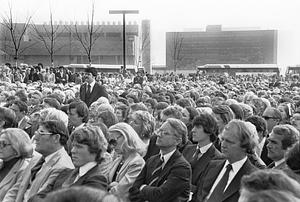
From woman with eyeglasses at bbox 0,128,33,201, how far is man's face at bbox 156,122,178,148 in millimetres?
1554

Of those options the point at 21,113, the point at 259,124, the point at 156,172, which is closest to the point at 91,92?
the point at 21,113

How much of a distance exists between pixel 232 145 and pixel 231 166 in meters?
0.22

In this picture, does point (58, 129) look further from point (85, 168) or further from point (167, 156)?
point (167, 156)

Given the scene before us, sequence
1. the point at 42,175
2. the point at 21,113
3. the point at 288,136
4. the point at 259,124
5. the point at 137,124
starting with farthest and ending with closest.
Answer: the point at 21,113 < the point at 137,124 < the point at 259,124 < the point at 42,175 < the point at 288,136

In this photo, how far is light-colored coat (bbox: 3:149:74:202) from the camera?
6.04 m

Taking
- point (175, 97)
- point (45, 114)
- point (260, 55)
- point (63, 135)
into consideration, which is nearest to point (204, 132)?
point (63, 135)

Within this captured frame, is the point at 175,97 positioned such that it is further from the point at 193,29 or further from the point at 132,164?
the point at 193,29

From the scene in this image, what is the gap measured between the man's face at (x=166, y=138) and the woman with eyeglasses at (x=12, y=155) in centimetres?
155

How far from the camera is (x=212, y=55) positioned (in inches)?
4508

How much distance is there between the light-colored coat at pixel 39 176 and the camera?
6.04 m

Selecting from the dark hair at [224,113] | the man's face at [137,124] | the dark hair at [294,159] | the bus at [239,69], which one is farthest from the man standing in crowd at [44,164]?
the bus at [239,69]

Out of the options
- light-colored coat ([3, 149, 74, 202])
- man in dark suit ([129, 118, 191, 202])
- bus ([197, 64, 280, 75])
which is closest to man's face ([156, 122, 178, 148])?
man in dark suit ([129, 118, 191, 202])

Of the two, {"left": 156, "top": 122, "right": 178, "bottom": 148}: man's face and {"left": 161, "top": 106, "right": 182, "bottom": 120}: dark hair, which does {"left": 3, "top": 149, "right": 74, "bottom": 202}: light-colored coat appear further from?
{"left": 161, "top": 106, "right": 182, "bottom": 120}: dark hair

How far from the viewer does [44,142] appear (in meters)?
6.37
